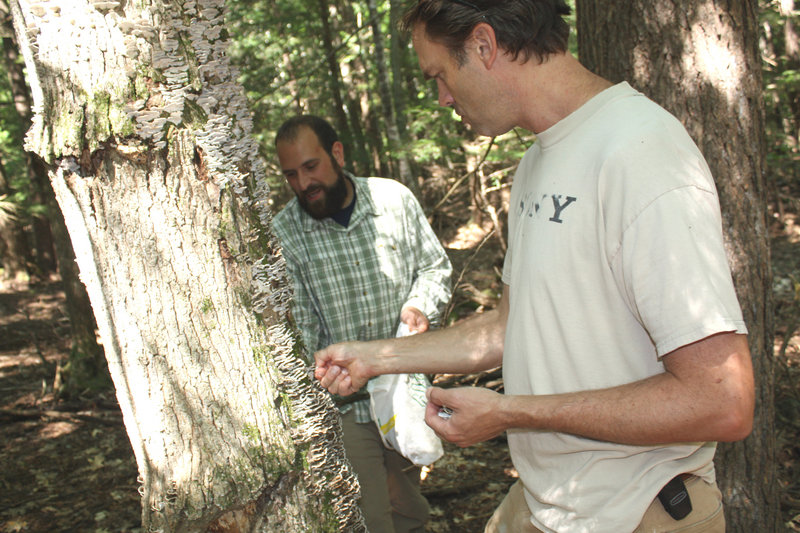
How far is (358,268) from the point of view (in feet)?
11.5

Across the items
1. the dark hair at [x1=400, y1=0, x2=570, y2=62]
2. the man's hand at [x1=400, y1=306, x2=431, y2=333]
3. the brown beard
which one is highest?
the dark hair at [x1=400, y1=0, x2=570, y2=62]

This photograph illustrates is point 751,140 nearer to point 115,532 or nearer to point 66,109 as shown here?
point 66,109

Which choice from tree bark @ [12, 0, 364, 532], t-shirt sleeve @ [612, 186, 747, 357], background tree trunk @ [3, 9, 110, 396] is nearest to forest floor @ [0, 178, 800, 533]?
background tree trunk @ [3, 9, 110, 396]

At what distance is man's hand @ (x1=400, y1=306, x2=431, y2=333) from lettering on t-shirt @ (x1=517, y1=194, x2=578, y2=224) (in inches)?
54.5

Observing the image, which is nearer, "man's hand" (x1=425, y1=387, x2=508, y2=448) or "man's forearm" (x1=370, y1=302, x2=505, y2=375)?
"man's hand" (x1=425, y1=387, x2=508, y2=448)

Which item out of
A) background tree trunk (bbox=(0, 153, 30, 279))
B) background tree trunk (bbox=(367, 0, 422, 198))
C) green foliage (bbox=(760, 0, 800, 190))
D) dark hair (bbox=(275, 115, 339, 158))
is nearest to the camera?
dark hair (bbox=(275, 115, 339, 158))

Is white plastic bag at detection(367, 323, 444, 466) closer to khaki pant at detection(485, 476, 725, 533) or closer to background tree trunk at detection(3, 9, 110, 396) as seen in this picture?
khaki pant at detection(485, 476, 725, 533)

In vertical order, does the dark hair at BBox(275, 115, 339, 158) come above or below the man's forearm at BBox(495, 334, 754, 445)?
above

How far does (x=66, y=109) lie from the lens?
151 centimetres

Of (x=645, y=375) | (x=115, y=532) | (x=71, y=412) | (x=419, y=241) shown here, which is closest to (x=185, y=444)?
(x=645, y=375)

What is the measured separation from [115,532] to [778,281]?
27.0ft

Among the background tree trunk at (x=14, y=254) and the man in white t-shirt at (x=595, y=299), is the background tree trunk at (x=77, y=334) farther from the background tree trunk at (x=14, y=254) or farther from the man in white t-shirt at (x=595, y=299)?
the background tree trunk at (x=14, y=254)

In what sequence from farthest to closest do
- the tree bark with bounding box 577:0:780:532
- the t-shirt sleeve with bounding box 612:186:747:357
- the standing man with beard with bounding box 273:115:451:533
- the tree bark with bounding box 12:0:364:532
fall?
the standing man with beard with bounding box 273:115:451:533 → the tree bark with bounding box 577:0:780:532 → the tree bark with bounding box 12:0:364:532 → the t-shirt sleeve with bounding box 612:186:747:357

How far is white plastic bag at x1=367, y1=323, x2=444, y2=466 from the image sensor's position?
2809mm
